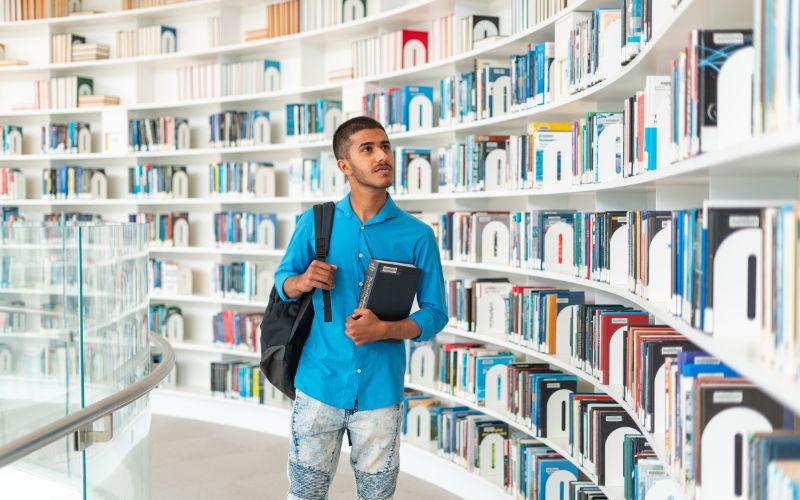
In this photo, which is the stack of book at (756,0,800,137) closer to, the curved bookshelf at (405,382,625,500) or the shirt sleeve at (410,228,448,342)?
the shirt sleeve at (410,228,448,342)

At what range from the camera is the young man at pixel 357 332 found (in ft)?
8.30

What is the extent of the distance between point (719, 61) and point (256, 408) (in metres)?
4.93

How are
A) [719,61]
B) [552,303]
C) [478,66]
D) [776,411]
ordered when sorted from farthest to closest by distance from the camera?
[478,66] < [552,303] < [719,61] < [776,411]

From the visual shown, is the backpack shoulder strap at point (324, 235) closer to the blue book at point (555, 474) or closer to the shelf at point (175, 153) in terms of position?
the blue book at point (555, 474)

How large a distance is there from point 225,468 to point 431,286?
295 centimetres

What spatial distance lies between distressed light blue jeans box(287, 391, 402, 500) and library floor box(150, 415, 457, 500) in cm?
208

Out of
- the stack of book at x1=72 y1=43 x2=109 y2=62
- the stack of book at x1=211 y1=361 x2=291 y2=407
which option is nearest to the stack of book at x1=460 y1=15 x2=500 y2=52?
the stack of book at x1=211 y1=361 x2=291 y2=407

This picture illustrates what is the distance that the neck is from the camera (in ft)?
8.81

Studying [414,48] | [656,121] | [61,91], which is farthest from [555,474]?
[61,91]

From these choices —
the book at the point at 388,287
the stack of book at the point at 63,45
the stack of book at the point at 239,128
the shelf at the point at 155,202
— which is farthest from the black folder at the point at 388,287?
the stack of book at the point at 63,45

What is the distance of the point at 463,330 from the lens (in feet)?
15.5

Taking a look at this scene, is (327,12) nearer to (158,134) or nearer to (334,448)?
(158,134)

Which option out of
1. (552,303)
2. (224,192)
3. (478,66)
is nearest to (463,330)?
(552,303)

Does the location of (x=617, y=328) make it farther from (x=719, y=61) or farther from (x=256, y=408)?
(x=256, y=408)
